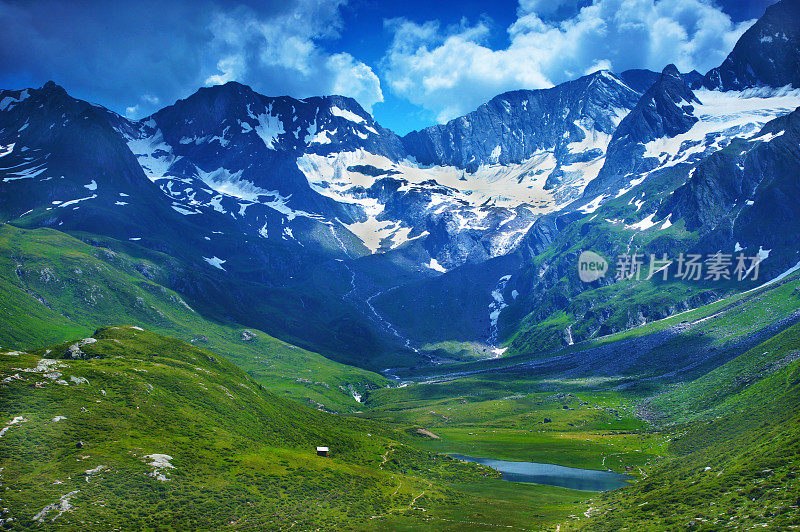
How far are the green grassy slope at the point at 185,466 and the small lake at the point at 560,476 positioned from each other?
8342mm

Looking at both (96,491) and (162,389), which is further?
(162,389)

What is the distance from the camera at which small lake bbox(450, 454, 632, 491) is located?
11781 cm

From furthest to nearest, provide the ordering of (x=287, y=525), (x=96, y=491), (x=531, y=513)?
(x=531, y=513), (x=287, y=525), (x=96, y=491)

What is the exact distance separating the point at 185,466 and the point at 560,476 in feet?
299

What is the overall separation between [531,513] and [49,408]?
3124 inches

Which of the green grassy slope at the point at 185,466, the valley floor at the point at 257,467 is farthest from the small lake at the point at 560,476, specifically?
the green grassy slope at the point at 185,466

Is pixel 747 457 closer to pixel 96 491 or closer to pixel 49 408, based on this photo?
pixel 96 491

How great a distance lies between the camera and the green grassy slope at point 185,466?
222 feet

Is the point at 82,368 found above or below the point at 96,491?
above

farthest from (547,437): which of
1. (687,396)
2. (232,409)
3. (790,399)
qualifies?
(232,409)

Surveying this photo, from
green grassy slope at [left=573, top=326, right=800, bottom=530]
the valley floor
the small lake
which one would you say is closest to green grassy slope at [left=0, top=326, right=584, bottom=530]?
the valley floor

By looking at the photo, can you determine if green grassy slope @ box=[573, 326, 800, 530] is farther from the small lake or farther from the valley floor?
the small lake

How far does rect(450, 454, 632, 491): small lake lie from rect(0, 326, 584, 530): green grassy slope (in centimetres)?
834

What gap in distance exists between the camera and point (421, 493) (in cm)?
9988
